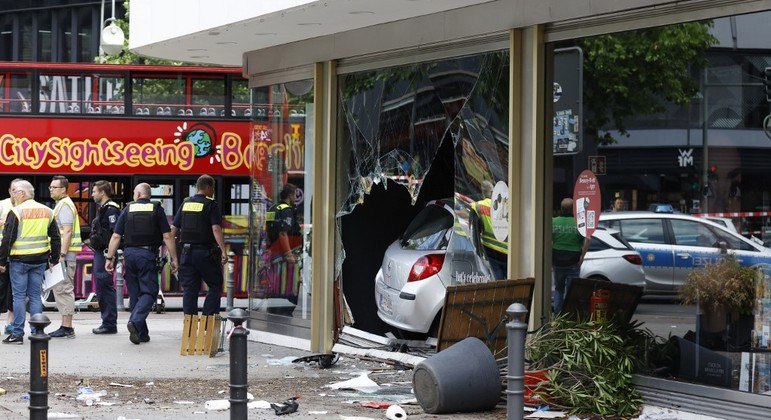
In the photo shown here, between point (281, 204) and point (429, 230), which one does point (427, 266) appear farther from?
point (281, 204)

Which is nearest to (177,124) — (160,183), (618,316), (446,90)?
(160,183)

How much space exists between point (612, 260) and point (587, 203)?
57 cm

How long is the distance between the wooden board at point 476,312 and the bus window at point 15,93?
13566 millimetres

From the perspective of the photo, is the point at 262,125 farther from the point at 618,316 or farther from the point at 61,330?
the point at 618,316

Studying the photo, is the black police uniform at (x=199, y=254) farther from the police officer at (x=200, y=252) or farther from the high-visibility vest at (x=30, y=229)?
the high-visibility vest at (x=30, y=229)

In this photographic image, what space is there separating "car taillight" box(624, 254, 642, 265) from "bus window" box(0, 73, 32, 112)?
14.5 m

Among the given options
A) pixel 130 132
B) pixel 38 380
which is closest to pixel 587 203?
pixel 38 380

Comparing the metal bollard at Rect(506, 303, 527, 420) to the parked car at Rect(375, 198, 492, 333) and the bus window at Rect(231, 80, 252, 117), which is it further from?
the bus window at Rect(231, 80, 252, 117)

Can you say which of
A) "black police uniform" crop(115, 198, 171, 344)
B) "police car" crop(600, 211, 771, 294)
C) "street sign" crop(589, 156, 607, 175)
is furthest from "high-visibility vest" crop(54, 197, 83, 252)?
"police car" crop(600, 211, 771, 294)

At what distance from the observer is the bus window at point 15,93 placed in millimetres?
21500

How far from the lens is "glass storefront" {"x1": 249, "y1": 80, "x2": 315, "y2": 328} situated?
47.3 ft

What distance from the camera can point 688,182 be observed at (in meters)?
9.26

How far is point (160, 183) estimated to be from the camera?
71.8ft

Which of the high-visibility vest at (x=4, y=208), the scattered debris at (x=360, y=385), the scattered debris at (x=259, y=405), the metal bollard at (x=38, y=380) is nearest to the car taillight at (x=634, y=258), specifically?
the scattered debris at (x=360, y=385)
